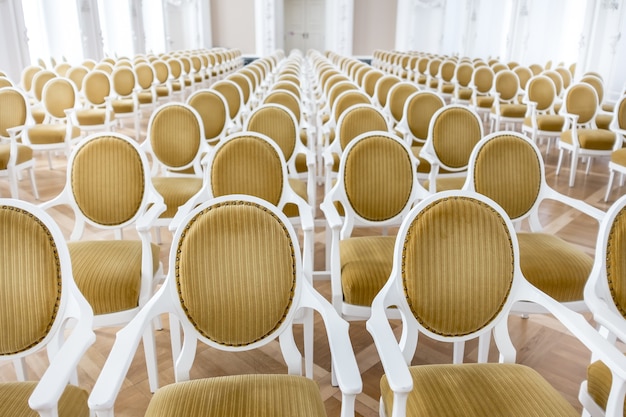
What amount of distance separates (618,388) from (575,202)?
4.30 feet

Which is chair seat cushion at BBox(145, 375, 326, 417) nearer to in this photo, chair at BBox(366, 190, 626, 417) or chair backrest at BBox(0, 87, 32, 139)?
chair at BBox(366, 190, 626, 417)

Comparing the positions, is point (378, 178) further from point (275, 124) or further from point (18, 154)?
point (18, 154)

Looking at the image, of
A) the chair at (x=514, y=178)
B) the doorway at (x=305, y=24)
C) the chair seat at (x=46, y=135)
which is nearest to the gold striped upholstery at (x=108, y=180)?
the chair at (x=514, y=178)

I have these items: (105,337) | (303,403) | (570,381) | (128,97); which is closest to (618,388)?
(303,403)

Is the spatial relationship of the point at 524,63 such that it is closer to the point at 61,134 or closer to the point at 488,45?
the point at 488,45

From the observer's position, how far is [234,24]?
64.6 feet

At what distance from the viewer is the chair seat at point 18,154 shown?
3736 mm

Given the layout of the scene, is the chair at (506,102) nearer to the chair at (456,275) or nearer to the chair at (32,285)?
the chair at (456,275)

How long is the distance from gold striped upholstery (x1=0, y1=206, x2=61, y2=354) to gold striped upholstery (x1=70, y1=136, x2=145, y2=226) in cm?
87

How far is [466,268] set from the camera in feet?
4.97

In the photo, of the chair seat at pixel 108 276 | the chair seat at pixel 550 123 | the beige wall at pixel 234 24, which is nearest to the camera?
the chair seat at pixel 108 276

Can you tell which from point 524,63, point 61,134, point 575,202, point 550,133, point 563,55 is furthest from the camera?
point 524,63

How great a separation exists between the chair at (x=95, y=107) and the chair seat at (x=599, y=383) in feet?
17.1

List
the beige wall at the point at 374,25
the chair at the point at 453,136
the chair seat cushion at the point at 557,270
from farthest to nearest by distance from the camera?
the beige wall at the point at 374,25
the chair at the point at 453,136
the chair seat cushion at the point at 557,270
